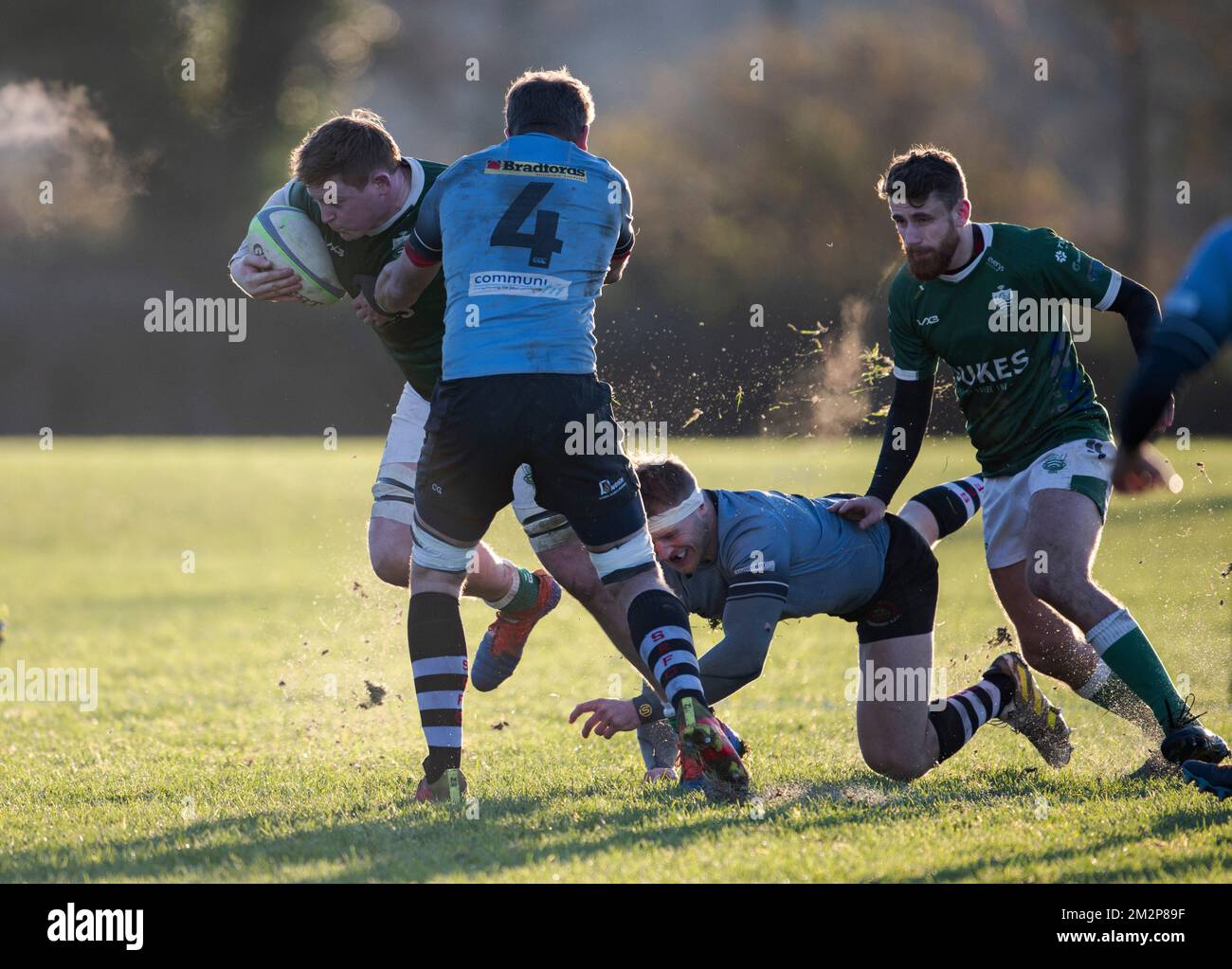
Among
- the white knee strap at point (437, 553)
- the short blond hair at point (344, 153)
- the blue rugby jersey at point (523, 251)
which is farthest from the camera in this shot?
the short blond hair at point (344, 153)

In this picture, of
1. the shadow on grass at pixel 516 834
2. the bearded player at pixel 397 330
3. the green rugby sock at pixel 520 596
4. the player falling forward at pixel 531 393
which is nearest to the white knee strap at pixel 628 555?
the player falling forward at pixel 531 393

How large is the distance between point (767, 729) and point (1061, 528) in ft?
6.35

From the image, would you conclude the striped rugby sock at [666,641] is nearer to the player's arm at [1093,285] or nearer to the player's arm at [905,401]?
the player's arm at [905,401]

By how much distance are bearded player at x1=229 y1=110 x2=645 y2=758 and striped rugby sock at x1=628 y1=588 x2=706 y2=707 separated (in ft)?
2.03

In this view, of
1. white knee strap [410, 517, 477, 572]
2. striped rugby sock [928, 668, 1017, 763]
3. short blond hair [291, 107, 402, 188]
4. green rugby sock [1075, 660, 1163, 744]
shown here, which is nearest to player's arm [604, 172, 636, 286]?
short blond hair [291, 107, 402, 188]

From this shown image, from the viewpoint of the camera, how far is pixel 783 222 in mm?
36156

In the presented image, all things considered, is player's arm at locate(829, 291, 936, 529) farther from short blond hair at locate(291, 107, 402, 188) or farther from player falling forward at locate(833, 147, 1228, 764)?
short blond hair at locate(291, 107, 402, 188)

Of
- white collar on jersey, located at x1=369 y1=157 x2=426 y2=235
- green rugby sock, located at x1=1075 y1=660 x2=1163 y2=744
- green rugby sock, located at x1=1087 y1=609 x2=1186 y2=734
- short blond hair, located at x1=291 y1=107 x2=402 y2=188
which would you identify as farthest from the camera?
green rugby sock, located at x1=1075 y1=660 x2=1163 y2=744

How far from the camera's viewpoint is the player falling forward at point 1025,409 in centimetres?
539

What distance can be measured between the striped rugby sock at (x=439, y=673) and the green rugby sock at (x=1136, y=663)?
234cm

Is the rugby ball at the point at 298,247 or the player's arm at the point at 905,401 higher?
the rugby ball at the point at 298,247

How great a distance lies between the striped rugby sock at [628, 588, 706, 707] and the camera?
4.52 m

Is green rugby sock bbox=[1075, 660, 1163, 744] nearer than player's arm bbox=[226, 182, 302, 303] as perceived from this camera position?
No
